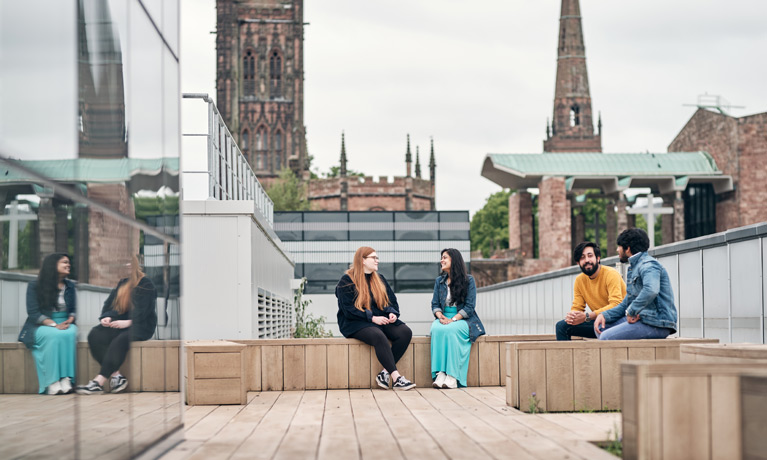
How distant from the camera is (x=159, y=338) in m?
5.06

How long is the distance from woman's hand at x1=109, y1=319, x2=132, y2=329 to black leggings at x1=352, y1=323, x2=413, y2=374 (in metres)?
4.58

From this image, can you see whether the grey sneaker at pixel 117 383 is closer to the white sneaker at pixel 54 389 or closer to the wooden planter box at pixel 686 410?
the white sneaker at pixel 54 389

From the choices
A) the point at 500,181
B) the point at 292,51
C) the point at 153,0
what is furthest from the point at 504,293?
the point at 292,51

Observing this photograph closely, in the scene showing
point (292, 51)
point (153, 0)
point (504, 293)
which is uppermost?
point (292, 51)

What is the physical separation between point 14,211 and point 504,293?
91.0 ft

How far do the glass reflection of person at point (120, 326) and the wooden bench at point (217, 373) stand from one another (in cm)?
259

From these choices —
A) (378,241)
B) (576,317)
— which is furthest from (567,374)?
(378,241)

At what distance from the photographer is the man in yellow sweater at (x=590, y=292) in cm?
827

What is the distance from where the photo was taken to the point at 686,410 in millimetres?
4383

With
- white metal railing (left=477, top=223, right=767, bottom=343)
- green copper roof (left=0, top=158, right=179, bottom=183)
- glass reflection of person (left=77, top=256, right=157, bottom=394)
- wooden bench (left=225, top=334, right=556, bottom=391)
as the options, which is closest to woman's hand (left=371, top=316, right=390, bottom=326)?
wooden bench (left=225, top=334, right=556, bottom=391)

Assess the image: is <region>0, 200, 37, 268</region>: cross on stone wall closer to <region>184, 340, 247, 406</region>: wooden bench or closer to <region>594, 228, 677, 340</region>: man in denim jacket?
<region>184, 340, 247, 406</region>: wooden bench

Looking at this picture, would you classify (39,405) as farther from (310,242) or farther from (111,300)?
(310,242)

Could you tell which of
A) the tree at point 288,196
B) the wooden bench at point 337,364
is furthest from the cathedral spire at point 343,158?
the wooden bench at point 337,364

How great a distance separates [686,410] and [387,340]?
479cm
